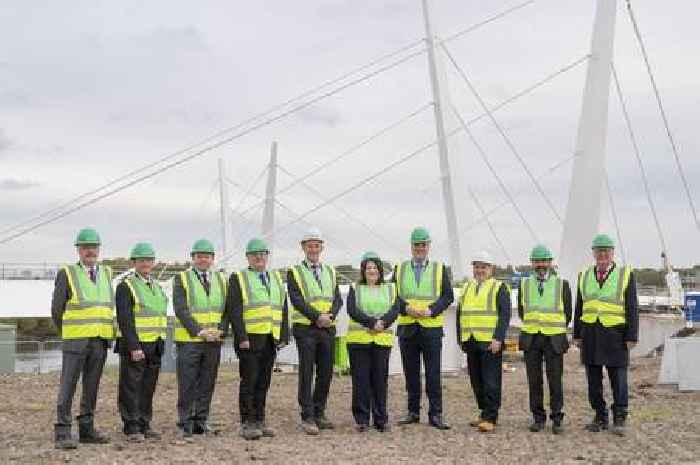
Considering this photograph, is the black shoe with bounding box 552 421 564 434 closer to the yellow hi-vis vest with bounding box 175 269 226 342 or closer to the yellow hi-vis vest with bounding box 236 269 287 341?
the yellow hi-vis vest with bounding box 236 269 287 341

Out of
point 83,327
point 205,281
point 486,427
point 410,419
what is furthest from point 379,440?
point 83,327

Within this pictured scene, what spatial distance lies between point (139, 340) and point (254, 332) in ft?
3.05

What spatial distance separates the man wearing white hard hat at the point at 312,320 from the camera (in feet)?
26.8

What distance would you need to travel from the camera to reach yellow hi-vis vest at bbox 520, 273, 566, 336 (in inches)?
325

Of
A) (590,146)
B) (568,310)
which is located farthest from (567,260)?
(568,310)

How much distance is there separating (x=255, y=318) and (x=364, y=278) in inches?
42.8

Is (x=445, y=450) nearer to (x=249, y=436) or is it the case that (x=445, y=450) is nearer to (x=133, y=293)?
(x=249, y=436)

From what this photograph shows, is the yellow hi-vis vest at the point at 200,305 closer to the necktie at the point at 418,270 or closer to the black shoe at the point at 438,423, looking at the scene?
the necktie at the point at 418,270

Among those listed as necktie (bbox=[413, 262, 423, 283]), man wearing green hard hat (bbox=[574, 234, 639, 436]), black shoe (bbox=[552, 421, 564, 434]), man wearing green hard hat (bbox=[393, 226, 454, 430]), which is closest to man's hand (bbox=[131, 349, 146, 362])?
man wearing green hard hat (bbox=[393, 226, 454, 430])

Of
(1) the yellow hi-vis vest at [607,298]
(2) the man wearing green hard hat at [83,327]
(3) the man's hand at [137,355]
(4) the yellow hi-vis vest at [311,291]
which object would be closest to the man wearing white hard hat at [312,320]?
(4) the yellow hi-vis vest at [311,291]

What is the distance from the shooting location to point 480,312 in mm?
8383

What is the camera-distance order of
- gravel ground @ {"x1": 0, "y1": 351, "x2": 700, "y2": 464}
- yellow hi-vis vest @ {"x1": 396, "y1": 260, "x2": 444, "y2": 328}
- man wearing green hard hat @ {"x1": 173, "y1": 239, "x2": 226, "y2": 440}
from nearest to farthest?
gravel ground @ {"x1": 0, "y1": 351, "x2": 700, "y2": 464}, man wearing green hard hat @ {"x1": 173, "y1": 239, "x2": 226, "y2": 440}, yellow hi-vis vest @ {"x1": 396, "y1": 260, "x2": 444, "y2": 328}

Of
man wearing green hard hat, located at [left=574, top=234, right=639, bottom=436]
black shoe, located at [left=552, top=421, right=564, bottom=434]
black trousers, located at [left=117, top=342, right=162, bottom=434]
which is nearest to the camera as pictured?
black trousers, located at [left=117, top=342, right=162, bottom=434]

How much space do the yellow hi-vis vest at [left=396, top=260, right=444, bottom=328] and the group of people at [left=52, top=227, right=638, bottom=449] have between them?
0.01m
